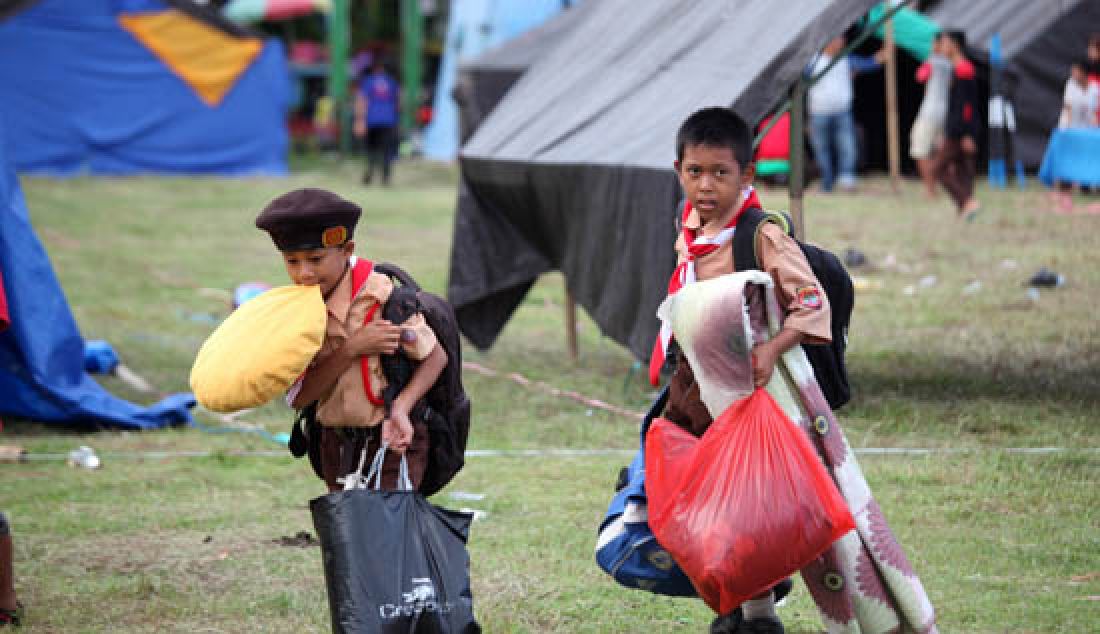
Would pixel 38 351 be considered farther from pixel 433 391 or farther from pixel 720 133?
pixel 720 133

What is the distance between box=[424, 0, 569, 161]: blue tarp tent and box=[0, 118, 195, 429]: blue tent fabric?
42.2ft

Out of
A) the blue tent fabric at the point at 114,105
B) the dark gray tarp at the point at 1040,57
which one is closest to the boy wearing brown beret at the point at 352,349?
the dark gray tarp at the point at 1040,57

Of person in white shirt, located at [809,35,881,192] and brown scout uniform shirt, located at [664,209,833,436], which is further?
person in white shirt, located at [809,35,881,192]

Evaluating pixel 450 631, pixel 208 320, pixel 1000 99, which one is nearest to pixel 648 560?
pixel 450 631

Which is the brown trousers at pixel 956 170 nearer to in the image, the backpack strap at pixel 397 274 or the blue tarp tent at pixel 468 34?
the blue tarp tent at pixel 468 34

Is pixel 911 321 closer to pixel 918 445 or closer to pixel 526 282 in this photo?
pixel 526 282

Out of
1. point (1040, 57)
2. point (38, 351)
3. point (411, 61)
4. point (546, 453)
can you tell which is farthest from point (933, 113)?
point (411, 61)

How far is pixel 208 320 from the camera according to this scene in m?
10.6

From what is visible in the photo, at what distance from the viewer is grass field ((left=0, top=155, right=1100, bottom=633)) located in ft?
14.9

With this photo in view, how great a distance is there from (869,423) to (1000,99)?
36.1 feet

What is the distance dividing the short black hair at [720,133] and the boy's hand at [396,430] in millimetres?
995

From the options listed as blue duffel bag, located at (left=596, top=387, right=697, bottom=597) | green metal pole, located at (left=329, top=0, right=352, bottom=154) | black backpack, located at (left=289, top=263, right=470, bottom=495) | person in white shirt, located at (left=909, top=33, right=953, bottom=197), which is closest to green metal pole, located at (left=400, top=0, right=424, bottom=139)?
green metal pole, located at (left=329, top=0, right=352, bottom=154)

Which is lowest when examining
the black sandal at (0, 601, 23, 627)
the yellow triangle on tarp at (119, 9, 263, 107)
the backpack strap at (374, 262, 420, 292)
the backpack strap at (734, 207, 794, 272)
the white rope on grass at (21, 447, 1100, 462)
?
the white rope on grass at (21, 447, 1100, 462)

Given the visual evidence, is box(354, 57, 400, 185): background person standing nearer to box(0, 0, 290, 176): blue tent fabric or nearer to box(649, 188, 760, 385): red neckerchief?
box(0, 0, 290, 176): blue tent fabric
